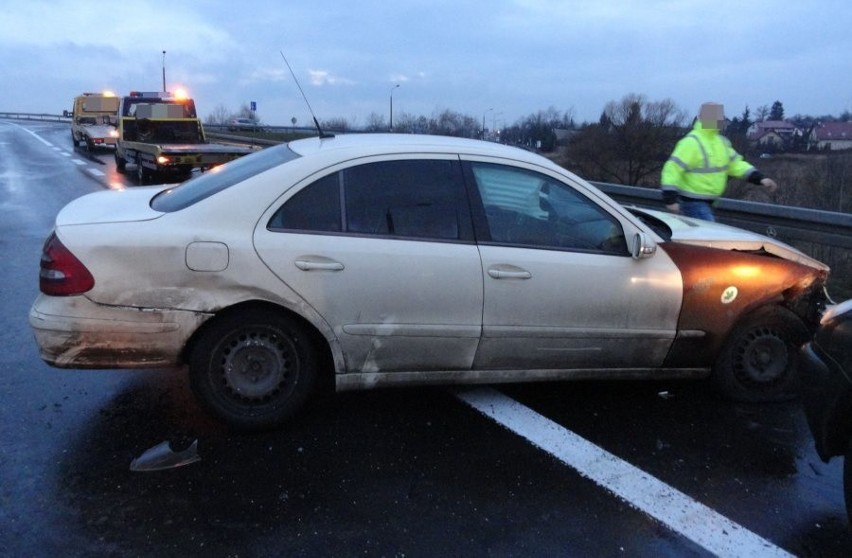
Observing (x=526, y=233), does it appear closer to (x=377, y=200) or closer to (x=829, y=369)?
(x=377, y=200)

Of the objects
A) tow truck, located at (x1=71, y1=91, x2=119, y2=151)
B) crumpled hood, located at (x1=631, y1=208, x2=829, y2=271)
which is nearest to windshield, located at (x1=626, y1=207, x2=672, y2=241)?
crumpled hood, located at (x1=631, y1=208, x2=829, y2=271)

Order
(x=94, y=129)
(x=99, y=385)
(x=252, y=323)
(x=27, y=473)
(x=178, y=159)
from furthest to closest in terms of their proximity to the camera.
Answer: (x=94, y=129)
(x=178, y=159)
(x=99, y=385)
(x=252, y=323)
(x=27, y=473)

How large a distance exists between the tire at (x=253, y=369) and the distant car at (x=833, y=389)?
7.87 feet

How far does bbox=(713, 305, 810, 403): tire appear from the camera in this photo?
4.04 meters

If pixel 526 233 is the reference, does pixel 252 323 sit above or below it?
below

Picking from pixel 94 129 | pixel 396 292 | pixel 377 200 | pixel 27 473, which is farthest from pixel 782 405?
pixel 94 129

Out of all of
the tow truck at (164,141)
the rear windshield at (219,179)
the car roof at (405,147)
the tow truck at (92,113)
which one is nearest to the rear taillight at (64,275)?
the rear windshield at (219,179)

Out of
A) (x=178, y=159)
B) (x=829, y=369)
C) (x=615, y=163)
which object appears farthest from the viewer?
(x=615, y=163)

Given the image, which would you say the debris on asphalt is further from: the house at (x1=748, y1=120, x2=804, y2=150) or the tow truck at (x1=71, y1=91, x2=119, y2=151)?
the house at (x1=748, y1=120, x2=804, y2=150)

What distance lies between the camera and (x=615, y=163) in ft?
128

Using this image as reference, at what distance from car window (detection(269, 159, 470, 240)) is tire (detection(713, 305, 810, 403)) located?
6.20 feet

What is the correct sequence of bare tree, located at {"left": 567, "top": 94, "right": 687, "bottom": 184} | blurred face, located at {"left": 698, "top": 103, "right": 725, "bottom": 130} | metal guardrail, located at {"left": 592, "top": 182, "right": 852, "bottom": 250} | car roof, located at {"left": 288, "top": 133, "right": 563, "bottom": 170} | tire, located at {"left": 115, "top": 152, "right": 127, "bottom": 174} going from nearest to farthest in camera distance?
1. car roof, located at {"left": 288, "top": 133, "right": 563, "bottom": 170}
2. blurred face, located at {"left": 698, "top": 103, "right": 725, "bottom": 130}
3. metal guardrail, located at {"left": 592, "top": 182, "right": 852, "bottom": 250}
4. tire, located at {"left": 115, "top": 152, "right": 127, "bottom": 174}
5. bare tree, located at {"left": 567, "top": 94, "right": 687, "bottom": 184}

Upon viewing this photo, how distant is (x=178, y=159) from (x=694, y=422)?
1240 cm

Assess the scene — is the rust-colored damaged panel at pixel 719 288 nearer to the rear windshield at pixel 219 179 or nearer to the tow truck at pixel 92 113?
the rear windshield at pixel 219 179
